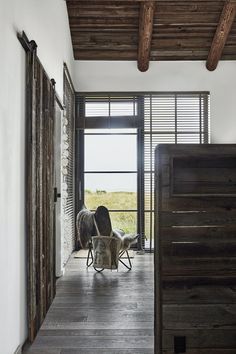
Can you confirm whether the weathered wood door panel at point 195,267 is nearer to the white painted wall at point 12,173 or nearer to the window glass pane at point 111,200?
the white painted wall at point 12,173

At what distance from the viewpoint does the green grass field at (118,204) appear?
670 cm

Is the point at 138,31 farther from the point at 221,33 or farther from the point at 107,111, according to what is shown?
the point at 107,111

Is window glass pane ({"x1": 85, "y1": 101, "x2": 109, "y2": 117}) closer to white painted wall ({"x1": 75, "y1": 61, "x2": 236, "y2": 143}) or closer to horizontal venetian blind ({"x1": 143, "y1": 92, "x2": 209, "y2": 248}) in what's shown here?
white painted wall ({"x1": 75, "y1": 61, "x2": 236, "y2": 143})

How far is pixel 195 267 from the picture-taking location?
2162mm

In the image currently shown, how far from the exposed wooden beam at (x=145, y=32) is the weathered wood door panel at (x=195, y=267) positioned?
A: 4.05 m

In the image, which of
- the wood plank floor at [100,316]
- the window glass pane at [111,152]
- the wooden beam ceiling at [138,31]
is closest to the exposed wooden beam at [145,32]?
the wooden beam ceiling at [138,31]

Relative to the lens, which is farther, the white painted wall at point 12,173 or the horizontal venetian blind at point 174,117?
the horizontal venetian blind at point 174,117

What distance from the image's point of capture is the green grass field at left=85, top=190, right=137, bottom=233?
6.70 metres

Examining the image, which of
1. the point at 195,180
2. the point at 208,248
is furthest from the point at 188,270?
the point at 195,180

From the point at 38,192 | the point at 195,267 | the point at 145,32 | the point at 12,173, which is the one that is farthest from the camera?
the point at 145,32

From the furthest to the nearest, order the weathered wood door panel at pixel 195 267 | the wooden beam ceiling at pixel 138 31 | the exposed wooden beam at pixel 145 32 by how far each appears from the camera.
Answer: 1. the wooden beam ceiling at pixel 138 31
2. the exposed wooden beam at pixel 145 32
3. the weathered wood door panel at pixel 195 267

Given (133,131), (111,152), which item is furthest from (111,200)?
(133,131)

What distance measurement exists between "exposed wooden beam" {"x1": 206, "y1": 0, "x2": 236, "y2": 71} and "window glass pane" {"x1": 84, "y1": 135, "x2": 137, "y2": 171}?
6.36ft

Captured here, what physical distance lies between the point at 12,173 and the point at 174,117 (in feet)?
15.9
